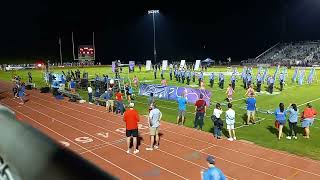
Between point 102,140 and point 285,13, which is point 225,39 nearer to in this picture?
point 285,13

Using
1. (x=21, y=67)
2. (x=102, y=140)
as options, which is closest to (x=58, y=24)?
(x=21, y=67)

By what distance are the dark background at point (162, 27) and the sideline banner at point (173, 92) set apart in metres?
51.8

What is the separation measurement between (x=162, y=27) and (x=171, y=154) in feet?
230

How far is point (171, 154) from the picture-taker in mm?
12562

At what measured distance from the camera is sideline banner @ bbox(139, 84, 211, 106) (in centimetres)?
2150

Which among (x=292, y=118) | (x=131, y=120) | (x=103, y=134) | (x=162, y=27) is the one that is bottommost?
(x=103, y=134)

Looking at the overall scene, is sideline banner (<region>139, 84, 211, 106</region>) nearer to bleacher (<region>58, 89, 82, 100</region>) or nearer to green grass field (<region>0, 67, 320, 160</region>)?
green grass field (<region>0, 67, 320, 160</region>)

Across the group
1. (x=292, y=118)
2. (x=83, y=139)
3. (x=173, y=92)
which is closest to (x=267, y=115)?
(x=292, y=118)

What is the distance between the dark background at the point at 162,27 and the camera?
72938 mm

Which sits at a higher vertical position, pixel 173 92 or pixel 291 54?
pixel 291 54

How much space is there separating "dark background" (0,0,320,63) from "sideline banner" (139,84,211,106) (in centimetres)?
5180

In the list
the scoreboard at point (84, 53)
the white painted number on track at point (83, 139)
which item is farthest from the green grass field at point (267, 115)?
the scoreboard at point (84, 53)

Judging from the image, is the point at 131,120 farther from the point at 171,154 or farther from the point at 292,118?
the point at 292,118

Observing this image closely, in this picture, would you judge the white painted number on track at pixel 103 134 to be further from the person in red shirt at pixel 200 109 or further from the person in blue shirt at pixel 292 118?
the person in blue shirt at pixel 292 118
